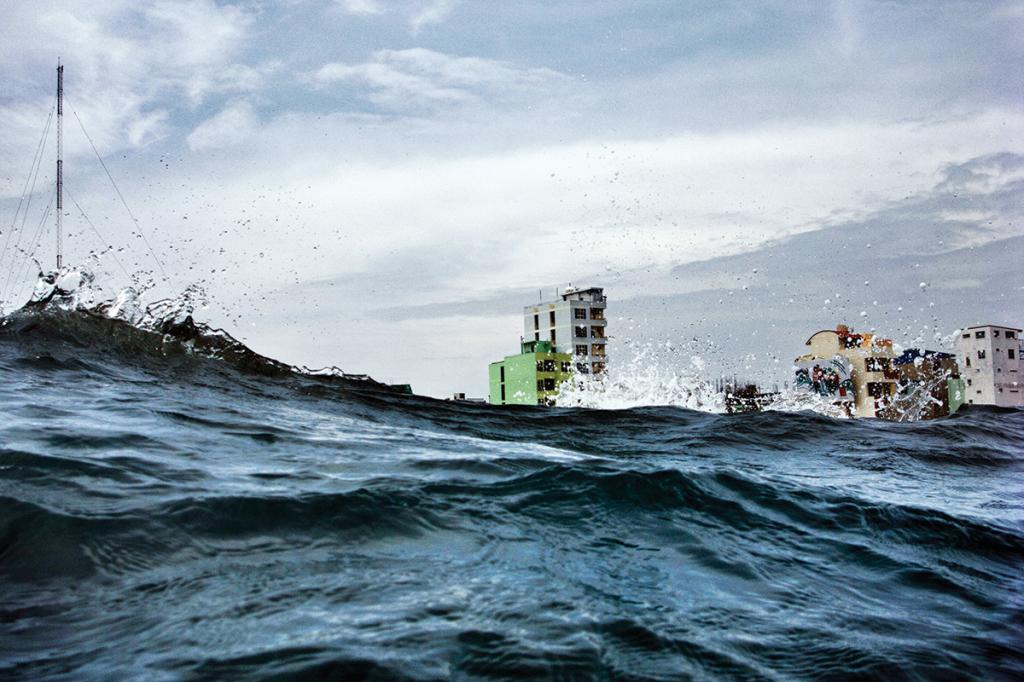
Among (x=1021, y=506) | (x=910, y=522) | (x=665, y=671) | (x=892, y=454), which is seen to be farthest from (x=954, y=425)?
(x=665, y=671)

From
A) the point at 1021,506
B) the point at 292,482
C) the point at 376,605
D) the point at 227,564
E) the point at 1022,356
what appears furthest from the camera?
the point at 1022,356

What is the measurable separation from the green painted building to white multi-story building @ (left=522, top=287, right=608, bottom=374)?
1315mm

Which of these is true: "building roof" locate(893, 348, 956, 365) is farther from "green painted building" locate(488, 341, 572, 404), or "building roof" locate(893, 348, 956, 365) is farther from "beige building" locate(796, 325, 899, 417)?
"green painted building" locate(488, 341, 572, 404)

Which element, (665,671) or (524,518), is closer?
(665,671)

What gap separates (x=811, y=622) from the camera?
2643mm

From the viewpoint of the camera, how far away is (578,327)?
61812mm

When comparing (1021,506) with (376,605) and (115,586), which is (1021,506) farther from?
(115,586)

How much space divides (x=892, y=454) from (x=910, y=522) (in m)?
4.08

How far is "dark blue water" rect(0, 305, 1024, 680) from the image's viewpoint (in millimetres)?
2166

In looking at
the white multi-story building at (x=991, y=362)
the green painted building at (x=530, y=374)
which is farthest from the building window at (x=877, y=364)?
the green painted building at (x=530, y=374)

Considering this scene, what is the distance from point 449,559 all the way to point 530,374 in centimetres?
5471

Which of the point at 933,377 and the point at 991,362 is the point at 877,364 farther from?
the point at 991,362

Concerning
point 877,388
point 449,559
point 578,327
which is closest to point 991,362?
point 877,388

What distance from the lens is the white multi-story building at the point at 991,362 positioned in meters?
48.0
